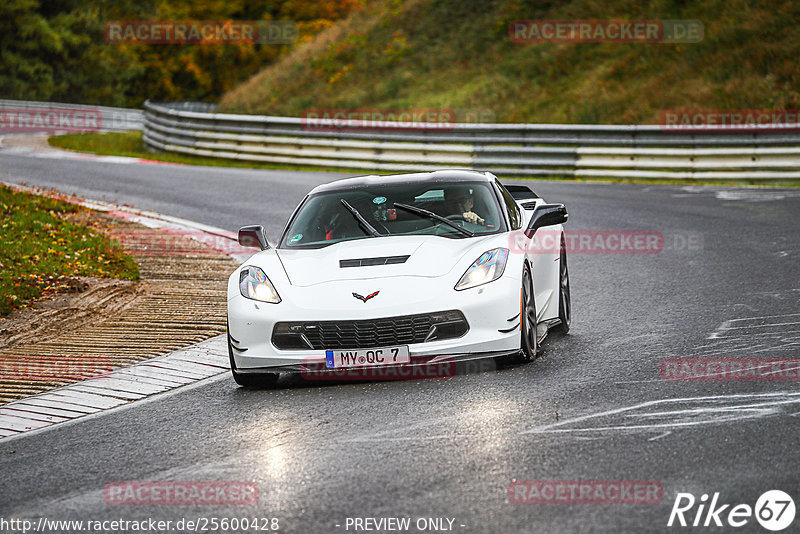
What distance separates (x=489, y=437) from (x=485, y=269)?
1.96 m

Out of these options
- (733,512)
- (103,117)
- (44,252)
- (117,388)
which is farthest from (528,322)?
(103,117)

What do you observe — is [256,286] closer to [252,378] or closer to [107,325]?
[252,378]

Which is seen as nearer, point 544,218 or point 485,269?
point 485,269

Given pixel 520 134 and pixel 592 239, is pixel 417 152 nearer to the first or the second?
pixel 520 134

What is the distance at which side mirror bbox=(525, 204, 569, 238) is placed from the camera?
27.7 ft

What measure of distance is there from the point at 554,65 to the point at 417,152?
11769 millimetres

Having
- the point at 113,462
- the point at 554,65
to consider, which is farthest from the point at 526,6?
the point at 113,462

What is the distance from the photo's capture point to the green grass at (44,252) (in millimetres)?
10648

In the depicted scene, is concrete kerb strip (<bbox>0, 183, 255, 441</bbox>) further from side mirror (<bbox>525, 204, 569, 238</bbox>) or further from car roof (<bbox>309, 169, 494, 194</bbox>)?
side mirror (<bbox>525, 204, 569, 238</bbox>)

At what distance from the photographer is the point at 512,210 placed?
9164 mm

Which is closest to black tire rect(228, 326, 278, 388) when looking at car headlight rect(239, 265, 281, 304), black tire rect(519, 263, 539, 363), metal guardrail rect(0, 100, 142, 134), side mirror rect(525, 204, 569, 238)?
car headlight rect(239, 265, 281, 304)

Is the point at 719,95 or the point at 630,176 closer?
the point at 630,176

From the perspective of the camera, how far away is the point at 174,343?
926 centimetres

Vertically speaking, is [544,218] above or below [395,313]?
above
